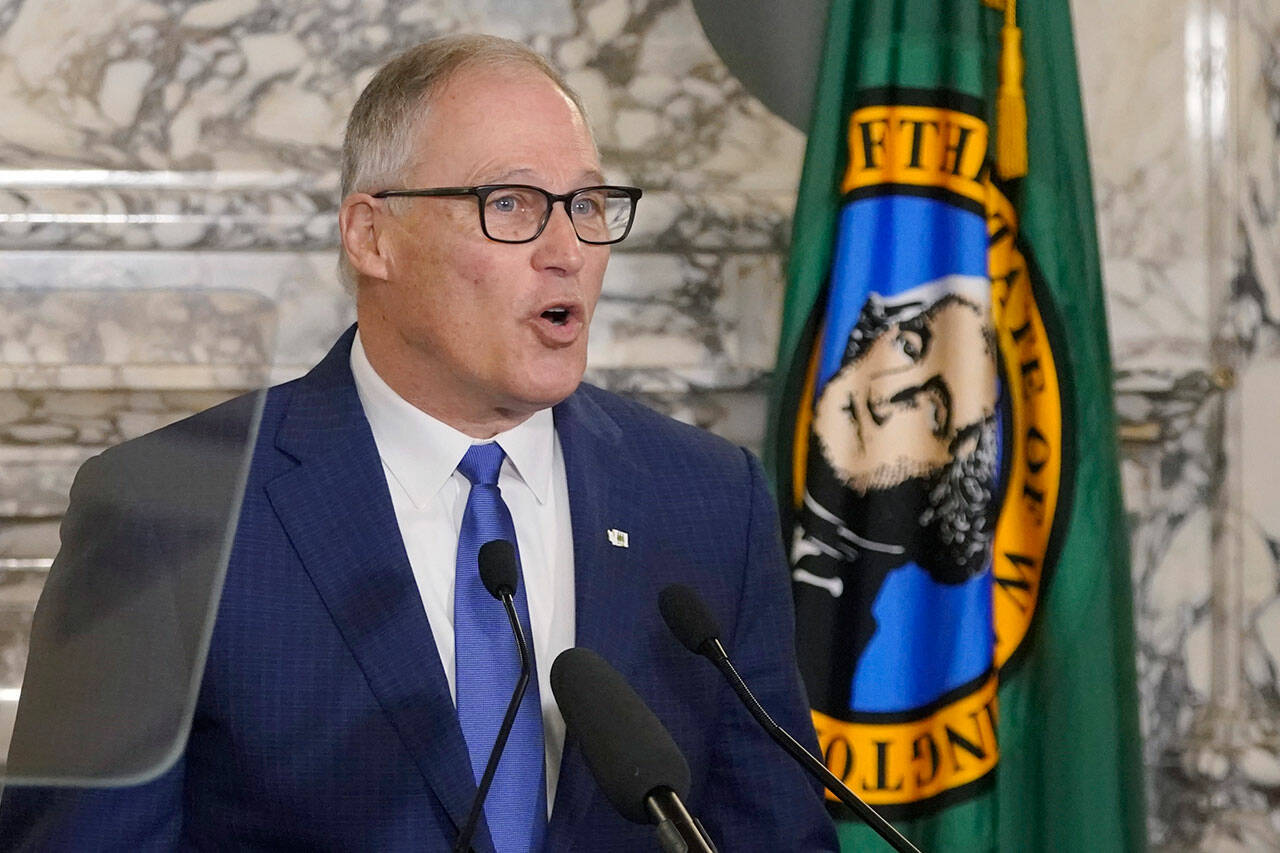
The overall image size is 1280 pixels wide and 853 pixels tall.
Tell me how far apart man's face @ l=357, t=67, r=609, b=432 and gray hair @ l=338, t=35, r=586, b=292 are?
0.02 metres

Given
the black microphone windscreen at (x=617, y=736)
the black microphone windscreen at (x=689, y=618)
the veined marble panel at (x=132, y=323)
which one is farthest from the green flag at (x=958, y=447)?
the veined marble panel at (x=132, y=323)

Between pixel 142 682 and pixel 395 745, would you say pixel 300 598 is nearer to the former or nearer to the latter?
pixel 395 745

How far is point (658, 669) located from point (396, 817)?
0.39 metres

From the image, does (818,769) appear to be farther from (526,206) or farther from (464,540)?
(526,206)

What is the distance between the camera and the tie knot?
172 cm

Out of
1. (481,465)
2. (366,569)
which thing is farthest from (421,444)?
(366,569)

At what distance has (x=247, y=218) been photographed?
2.67 m

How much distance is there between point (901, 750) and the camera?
241 cm

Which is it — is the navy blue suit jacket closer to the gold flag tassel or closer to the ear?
the ear

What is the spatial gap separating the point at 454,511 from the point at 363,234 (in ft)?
1.33

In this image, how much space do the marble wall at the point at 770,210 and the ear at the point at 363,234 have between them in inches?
33.2

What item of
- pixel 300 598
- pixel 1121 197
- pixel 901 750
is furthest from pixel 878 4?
pixel 300 598

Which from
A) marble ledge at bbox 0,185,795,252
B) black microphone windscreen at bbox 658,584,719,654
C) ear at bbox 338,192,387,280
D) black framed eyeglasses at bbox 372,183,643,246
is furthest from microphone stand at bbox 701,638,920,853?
marble ledge at bbox 0,185,795,252

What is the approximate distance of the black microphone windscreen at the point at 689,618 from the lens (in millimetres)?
1286
